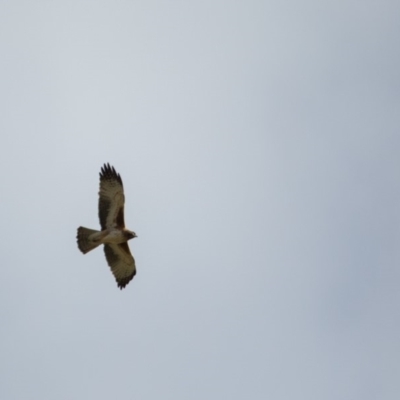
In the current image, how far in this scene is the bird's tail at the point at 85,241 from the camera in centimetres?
2952

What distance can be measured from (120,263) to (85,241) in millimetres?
1482

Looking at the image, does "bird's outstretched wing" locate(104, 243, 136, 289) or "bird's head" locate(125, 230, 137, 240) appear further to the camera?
"bird's outstretched wing" locate(104, 243, 136, 289)

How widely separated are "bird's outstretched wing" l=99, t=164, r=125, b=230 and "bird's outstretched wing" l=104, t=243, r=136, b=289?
953 mm

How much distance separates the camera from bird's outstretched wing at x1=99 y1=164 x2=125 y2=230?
29391 mm

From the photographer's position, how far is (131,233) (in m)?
29.4

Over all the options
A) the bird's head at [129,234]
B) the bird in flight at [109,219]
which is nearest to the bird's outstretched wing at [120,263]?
the bird in flight at [109,219]

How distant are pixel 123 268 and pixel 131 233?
1.64 m

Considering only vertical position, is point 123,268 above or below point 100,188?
below

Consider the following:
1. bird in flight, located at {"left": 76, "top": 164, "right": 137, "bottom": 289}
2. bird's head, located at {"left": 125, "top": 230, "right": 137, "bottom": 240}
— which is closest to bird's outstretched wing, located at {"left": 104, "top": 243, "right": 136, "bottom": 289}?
bird in flight, located at {"left": 76, "top": 164, "right": 137, "bottom": 289}

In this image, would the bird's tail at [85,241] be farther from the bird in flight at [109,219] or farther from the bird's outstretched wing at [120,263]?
the bird's outstretched wing at [120,263]

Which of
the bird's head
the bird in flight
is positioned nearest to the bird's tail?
the bird in flight

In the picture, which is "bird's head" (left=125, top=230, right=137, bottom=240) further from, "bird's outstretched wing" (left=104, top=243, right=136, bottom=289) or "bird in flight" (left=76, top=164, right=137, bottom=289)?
"bird's outstretched wing" (left=104, top=243, right=136, bottom=289)

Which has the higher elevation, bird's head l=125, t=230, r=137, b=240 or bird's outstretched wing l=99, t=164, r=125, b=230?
bird's outstretched wing l=99, t=164, r=125, b=230

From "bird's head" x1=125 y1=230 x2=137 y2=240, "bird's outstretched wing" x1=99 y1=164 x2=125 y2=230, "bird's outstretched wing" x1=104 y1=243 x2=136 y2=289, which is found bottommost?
"bird's outstretched wing" x1=104 y1=243 x2=136 y2=289
